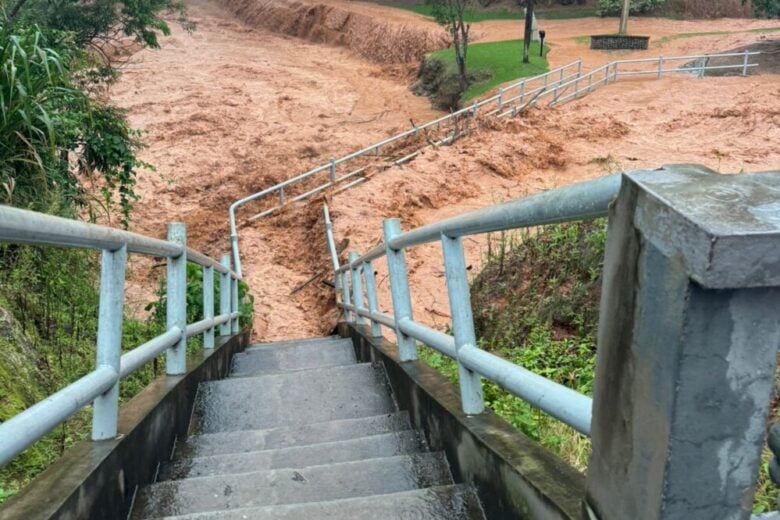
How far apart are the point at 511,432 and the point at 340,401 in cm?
223

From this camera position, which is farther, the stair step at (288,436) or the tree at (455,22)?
the tree at (455,22)

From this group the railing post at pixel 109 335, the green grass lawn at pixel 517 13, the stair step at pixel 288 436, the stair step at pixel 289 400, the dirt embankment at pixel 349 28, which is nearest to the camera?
the railing post at pixel 109 335

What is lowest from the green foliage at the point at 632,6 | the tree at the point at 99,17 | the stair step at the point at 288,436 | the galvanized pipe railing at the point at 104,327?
the stair step at the point at 288,436

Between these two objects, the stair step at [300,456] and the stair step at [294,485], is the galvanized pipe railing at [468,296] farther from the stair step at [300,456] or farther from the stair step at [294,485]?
the stair step at [300,456]

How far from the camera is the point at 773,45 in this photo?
2538 centimetres

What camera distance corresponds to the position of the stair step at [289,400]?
4395 mm

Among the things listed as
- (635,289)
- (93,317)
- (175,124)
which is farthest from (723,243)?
(175,124)

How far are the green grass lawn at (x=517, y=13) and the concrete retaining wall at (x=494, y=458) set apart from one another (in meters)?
36.6

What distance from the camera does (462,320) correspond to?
2795 millimetres

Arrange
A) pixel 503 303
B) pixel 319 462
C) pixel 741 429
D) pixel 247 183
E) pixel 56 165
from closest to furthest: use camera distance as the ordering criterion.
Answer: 1. pixel 741 429
2. pixel 319 462
3. pixel 56 165
4. pixel 503 303
5. pixel 247 183

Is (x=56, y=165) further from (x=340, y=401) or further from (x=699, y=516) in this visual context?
(x=699, y=516)

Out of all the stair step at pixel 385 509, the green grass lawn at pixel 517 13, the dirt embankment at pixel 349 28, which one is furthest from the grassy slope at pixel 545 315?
the green grass lawn at pixel 517 13

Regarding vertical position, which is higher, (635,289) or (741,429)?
(635,289)

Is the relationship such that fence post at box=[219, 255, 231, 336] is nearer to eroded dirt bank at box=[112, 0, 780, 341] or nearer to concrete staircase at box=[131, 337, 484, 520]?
concrete staircase at box=[131, 337, 484, 520]
